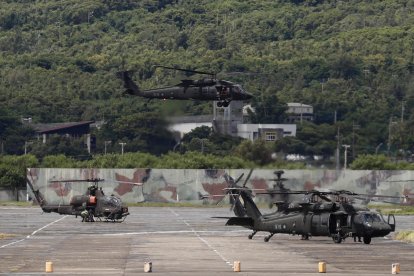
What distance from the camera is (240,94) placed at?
92.6m

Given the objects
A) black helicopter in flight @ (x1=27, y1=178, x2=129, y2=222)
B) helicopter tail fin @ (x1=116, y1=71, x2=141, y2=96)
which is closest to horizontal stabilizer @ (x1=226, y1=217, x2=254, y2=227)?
helicopter tail fin @ (x1=116, y1=71, x2=141, y2=96)

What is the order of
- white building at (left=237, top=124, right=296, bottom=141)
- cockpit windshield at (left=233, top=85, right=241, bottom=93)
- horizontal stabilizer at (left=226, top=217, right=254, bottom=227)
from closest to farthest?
1. horizontal stabilizer at (left=226, top=217, right=254, bottom=227)
2. cockpit windshield at (left=233, top=85, right=241, bottom=93)
3. white building at (left=237, top=124, right=296, bottom=141)

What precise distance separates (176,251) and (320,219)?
34.5 ft

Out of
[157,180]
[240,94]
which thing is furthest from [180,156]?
[240,94]

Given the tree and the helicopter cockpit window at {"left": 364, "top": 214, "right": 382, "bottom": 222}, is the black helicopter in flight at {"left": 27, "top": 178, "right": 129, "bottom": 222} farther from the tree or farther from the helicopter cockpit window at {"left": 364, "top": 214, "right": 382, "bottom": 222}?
the helicopter cockpit window at {"left": 364, "top": 214, "right": 382, "bottom": 222}

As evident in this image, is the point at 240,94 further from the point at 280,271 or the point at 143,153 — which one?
the point at 143,153

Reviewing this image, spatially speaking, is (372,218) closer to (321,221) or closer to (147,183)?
(321,221)

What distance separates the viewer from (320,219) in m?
75.1

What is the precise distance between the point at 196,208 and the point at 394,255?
67458 millimetres

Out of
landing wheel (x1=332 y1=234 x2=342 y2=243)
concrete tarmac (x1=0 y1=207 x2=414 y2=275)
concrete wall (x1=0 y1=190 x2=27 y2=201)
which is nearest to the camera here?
concrete tarmac (x1=0 y1=207 x2=414 y2=275)

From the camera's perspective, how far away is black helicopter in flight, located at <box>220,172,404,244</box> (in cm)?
7369

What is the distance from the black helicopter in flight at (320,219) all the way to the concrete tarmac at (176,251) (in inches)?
28.1

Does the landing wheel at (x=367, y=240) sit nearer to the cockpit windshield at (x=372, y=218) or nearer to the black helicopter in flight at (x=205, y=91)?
the cockpit windshield at (x=372, y=218)

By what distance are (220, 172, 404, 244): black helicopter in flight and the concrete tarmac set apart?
71 centimetres
